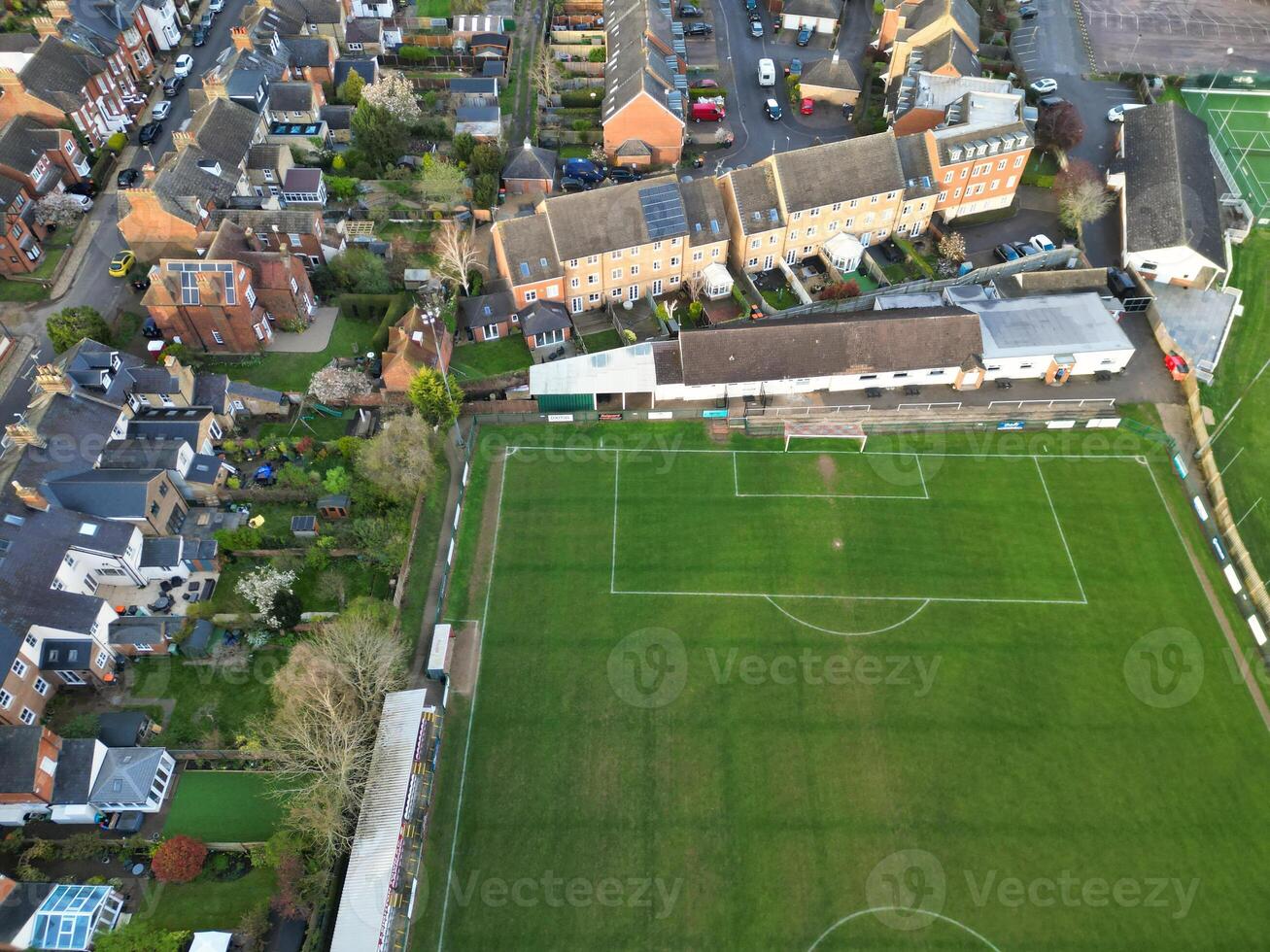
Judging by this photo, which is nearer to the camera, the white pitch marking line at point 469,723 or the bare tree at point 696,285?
the white pitch marking line at point 469,723

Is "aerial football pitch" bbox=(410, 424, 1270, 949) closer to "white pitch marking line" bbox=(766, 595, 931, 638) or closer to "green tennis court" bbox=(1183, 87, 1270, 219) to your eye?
"white pitch marking line" bbox=(766, 595, 931, 638)

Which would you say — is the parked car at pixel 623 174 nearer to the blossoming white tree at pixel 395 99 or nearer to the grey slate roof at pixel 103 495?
the blossoming white tree at pixel 395 99

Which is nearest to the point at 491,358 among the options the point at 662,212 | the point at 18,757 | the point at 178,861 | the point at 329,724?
the point at 662,212

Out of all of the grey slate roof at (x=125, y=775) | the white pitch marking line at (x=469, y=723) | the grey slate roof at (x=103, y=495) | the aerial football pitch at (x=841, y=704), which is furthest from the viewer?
the grey slate roof at (x=103, y=495)

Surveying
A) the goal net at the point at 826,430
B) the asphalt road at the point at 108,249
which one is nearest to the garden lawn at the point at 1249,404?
the goal net at the point at 826,430

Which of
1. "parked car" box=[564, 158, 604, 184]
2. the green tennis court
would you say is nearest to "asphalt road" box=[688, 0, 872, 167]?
"parked car" box=[564, 158, 604, 184]
